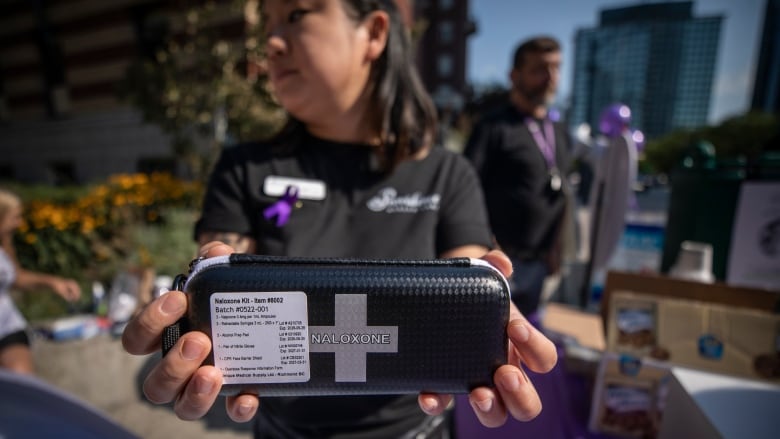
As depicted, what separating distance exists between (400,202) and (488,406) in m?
0.59

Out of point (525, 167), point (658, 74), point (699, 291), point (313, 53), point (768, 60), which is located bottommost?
point (699, 291)

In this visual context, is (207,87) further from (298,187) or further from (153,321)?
(153,321)

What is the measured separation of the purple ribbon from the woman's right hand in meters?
0.40

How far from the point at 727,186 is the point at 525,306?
131 cm

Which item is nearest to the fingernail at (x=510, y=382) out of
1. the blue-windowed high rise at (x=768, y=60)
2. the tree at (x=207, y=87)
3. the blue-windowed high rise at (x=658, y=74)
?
the tree at (x=207, y=87)

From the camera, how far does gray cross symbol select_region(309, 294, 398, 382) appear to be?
2.06 ft

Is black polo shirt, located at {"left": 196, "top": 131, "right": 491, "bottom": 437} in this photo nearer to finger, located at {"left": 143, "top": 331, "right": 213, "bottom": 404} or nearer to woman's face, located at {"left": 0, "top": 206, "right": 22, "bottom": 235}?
finger, located at {"left": 143, "top": 331, "right": 213, "bottom": 404}

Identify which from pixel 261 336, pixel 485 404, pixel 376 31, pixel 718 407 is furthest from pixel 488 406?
pixel 376 31

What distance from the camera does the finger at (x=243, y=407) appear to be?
0.64 meters

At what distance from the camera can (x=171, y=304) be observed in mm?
586

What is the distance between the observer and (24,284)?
2701mm

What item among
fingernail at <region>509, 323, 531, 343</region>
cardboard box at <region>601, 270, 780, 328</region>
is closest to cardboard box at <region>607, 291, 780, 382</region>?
cardboard box at <region>601, 270, 780, 328</region>

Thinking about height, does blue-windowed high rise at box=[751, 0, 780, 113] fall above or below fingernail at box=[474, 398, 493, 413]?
above

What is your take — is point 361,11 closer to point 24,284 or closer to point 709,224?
point 709,224
